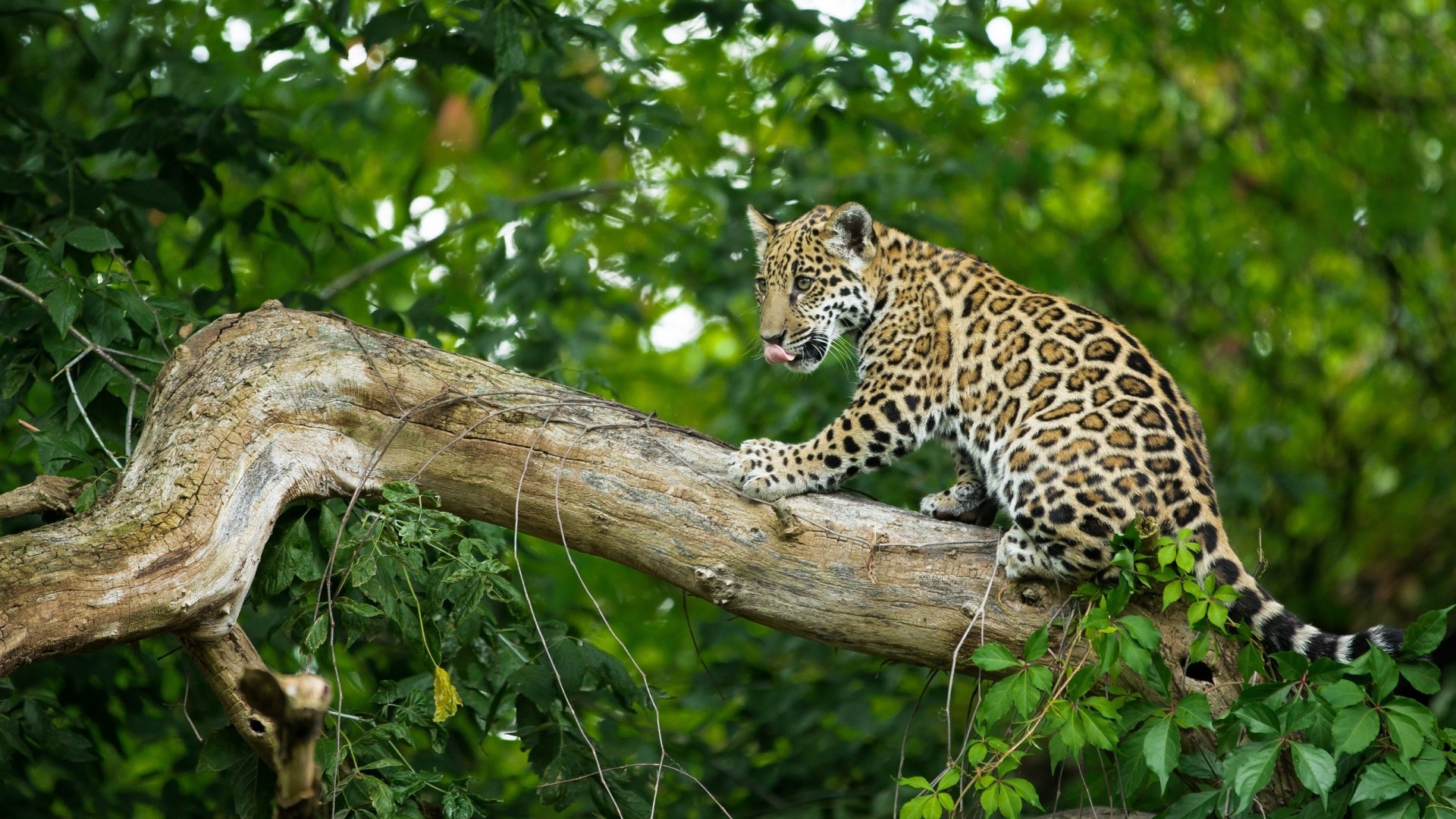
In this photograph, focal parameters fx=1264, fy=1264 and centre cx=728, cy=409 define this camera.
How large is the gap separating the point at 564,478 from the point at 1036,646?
1885 millimetres

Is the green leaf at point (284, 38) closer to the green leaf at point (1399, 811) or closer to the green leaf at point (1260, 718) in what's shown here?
the green leaf at point (1260, 718)

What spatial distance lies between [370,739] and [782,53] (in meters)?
5.35

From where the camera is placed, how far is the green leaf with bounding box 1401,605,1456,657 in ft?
13.6

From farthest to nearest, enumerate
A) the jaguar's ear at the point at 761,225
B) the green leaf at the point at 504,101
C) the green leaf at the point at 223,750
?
the jaguar's ear at the point at 761,225 < the green leaf at the point at 504,101 < the green leaf at the point at 223,750

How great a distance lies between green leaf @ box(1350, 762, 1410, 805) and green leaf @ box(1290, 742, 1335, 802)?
0.45 feet

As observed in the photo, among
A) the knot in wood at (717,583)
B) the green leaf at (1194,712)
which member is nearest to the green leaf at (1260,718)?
the green leaf at (1194,712)

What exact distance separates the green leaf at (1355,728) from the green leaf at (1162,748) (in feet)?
1.57

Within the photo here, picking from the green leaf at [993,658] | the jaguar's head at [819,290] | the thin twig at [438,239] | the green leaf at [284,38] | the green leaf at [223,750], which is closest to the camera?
the green leaf at [993,658]

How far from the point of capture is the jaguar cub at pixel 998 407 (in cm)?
482

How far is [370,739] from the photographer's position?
4406 millimetres

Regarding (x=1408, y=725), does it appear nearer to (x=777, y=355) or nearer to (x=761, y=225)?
(x=777, y=355)

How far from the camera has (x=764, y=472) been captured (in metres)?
5.12

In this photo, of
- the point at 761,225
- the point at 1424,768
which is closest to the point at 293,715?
the point at 1424,768

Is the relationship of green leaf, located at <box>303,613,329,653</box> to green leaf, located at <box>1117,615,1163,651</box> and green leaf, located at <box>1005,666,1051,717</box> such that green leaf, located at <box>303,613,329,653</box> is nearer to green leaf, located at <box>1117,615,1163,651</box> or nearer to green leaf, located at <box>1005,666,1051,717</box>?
green leaf, located at <box>1005,666,1051,717</box>
